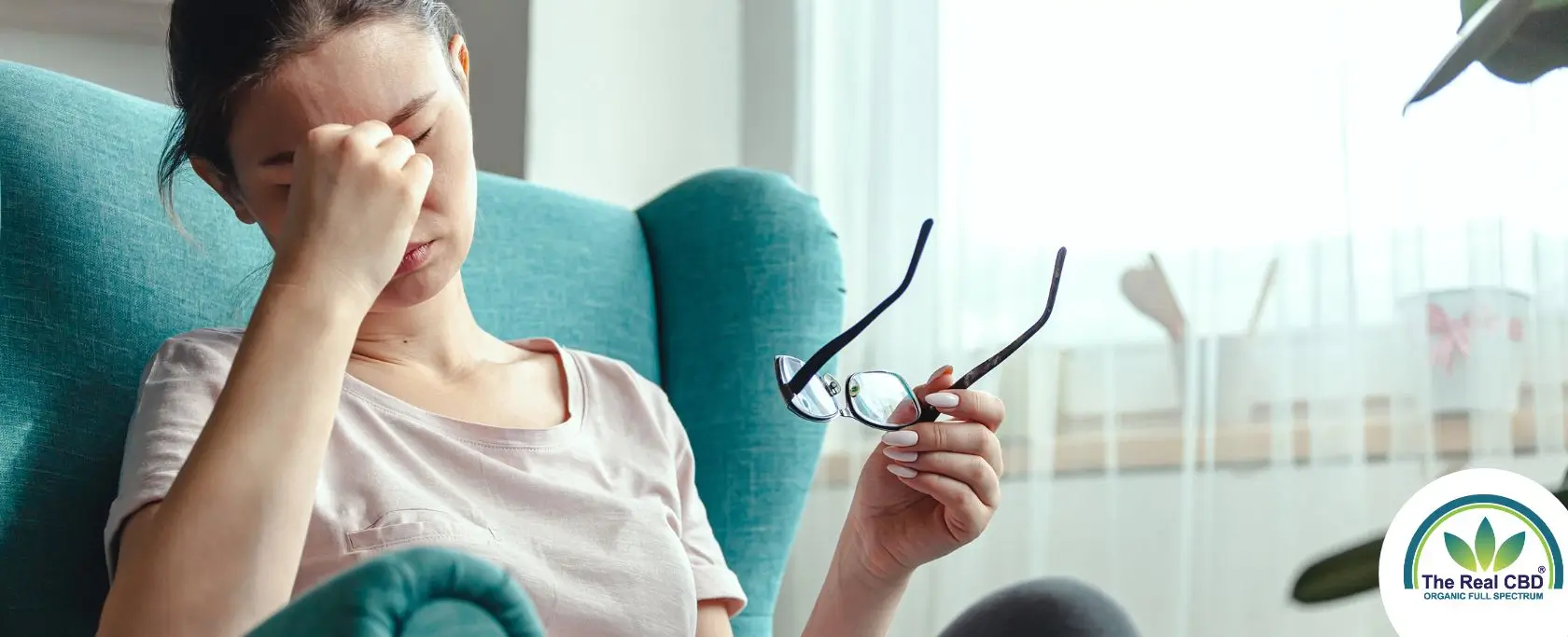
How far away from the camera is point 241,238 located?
1087 millimetres

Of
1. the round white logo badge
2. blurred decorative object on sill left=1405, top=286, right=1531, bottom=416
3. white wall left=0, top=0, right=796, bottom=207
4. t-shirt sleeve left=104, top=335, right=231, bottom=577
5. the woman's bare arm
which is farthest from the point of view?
white wall left=0, top=0, right=796, bottom=207

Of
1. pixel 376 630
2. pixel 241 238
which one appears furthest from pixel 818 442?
pixel 376 630

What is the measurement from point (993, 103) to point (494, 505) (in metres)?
1.25

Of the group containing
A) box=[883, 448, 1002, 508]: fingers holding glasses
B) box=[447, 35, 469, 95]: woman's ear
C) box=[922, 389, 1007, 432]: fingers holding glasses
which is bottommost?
box=[883, 448, 1002, 508]: fingers holding glasses

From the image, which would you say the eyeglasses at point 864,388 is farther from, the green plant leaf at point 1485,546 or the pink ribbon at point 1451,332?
the pink ribbon at point 1451,332

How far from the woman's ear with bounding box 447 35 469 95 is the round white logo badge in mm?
874

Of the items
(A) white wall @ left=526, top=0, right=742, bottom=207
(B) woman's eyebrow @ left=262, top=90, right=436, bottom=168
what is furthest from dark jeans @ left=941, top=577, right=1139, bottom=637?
(A) white wall @ left=526, top=0, right=742, bottom=207

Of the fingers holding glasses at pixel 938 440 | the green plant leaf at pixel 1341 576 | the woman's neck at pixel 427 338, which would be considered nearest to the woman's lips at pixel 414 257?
the woman's neck at pixel 427 338

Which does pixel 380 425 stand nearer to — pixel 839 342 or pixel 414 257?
→ pixel 414 257

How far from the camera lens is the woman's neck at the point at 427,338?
1026mm

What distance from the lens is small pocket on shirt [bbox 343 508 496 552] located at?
847 mm

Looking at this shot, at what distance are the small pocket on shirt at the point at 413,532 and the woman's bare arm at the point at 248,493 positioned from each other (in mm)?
138

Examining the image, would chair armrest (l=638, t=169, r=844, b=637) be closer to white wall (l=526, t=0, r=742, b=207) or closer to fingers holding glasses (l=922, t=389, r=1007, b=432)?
fingers holding glasses (l=922, t=389, r=1007, b=432)

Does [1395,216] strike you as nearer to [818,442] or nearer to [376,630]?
[818,442]
